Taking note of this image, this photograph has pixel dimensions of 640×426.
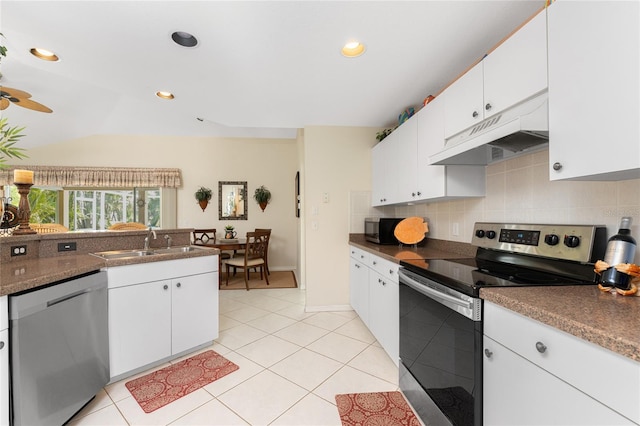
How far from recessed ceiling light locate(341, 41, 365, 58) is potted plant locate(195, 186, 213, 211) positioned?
453cm

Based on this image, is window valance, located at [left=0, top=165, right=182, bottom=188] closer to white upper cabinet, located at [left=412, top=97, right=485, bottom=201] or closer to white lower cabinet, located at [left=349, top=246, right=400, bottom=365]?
white lower cabinet, located at [left=349, top=246, right=400, bottom=365]

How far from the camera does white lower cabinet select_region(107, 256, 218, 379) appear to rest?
179 centimetres

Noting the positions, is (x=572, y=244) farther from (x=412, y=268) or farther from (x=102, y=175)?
(x=102, y=175)

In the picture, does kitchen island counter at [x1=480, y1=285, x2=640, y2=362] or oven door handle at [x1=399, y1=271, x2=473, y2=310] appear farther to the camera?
oven door handle at [x1=399, y1=271, x2=473, y2=310]

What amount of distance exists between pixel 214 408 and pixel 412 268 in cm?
148

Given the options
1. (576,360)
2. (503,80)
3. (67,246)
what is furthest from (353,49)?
(67,246)

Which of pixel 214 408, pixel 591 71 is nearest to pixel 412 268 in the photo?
pixel 591 71

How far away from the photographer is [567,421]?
724 mm

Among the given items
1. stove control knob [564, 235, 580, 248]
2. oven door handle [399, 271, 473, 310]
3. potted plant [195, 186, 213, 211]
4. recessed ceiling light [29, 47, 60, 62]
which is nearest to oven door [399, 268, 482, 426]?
oven door handle [399, 271, 473, 310]

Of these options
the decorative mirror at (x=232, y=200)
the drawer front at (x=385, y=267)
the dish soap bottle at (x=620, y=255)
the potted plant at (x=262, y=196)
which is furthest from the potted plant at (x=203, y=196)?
the dish soap bottle at (x=620, y=255)

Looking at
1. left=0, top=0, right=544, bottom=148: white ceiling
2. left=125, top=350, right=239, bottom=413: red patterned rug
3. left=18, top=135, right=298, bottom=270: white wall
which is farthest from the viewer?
left=18, top=135, right=298, bottom=270: white wall

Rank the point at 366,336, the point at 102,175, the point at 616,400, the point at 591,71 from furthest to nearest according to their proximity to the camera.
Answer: the point at 102,175
the point at 366,336
the point at 591,71
the point at 616,400

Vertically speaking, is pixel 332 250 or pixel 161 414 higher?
pixel 332 250

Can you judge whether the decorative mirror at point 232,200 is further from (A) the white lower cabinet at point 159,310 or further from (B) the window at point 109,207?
(A) the white lower cabinet at point 159,310
